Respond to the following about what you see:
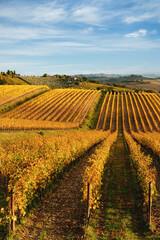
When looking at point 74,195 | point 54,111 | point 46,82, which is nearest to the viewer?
point 74,195

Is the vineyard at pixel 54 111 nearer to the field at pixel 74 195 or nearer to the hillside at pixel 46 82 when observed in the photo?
the field at pixel 74 195

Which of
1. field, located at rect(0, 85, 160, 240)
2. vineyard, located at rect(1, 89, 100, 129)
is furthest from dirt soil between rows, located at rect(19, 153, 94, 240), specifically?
vineyard, located at rect(1, 89, 100, 129)

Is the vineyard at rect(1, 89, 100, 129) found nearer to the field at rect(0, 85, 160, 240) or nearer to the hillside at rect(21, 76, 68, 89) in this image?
the field at rect(0, 85, 160, 240)

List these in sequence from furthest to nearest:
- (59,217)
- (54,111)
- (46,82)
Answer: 1. (46,82)
2. (54,111)
3. (59,217)

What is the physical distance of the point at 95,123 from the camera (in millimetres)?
68062

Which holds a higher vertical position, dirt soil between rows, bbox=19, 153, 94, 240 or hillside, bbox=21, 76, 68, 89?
hillside, bbox=21, 76, 68, 89

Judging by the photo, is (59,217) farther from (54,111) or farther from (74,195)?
(54,111)

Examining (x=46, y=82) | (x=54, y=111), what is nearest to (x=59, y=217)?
(x=54, y=111)

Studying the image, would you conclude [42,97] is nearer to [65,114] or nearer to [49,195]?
[65,114]

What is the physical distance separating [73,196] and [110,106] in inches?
2752

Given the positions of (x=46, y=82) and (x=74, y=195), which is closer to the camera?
(x=74, y=195)

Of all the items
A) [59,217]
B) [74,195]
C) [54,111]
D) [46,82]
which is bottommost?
[74,195]

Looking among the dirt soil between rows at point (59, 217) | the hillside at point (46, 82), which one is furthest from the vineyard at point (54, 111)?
the hillside at point (46, 82)

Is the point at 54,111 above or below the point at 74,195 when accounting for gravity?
above
